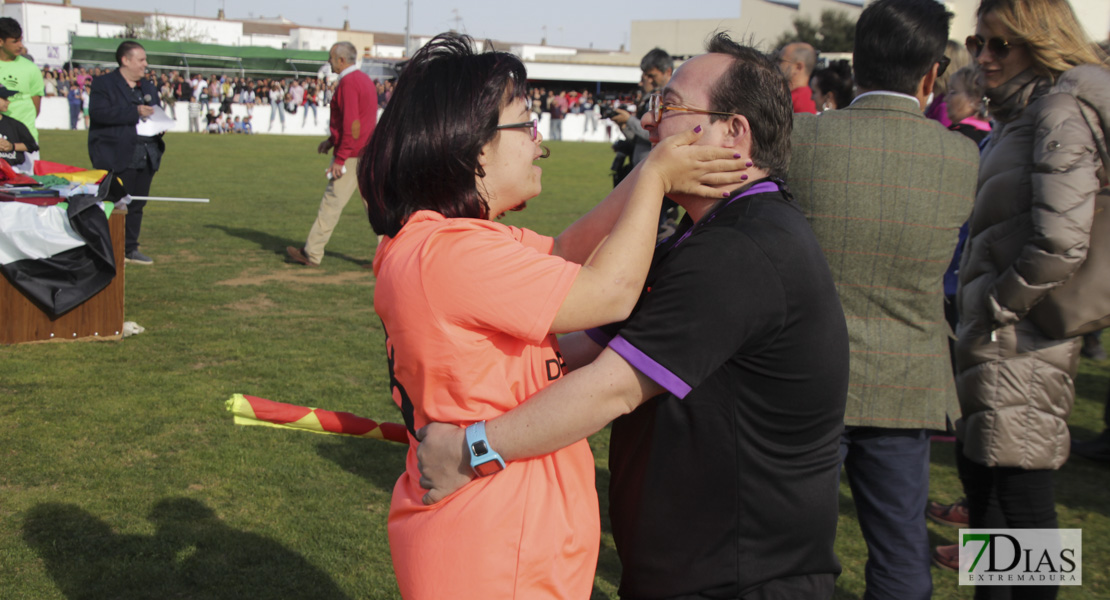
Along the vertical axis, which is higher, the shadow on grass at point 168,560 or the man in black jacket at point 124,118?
the man in black jacket at point 124,118

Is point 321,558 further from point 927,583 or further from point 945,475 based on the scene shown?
point 945,475

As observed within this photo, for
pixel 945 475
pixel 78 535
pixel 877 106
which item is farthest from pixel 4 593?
pixel 945 475

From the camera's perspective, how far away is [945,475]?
17.1ft

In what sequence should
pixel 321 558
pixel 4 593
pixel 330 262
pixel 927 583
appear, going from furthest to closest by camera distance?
pixel 330 262 < pixel 321 558 < pixel 4 593 < pixel 927 583

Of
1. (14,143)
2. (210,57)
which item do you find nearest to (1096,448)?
(14,143)

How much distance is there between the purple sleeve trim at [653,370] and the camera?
1614 mm

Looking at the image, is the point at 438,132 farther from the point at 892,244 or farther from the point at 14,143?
the point at 14,143

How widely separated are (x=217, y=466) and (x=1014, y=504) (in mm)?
3872

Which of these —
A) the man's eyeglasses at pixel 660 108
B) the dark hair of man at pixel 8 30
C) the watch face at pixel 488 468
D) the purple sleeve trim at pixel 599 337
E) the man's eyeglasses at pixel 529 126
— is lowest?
the watch face at pixel 488 468

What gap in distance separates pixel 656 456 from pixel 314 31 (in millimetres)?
109274

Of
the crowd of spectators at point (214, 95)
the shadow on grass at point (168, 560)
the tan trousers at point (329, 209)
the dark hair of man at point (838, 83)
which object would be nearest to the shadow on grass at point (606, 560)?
the shadow on grass at point (168, 560)

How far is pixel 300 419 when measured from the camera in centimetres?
221

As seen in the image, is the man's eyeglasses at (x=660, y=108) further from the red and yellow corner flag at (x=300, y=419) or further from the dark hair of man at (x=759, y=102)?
the red and yellow corner flag at (x=300, y=419)

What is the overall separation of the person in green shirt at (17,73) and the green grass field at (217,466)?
2675 millimetres
